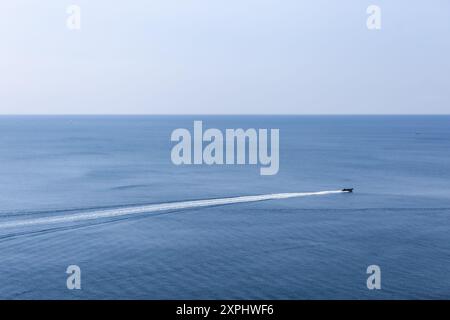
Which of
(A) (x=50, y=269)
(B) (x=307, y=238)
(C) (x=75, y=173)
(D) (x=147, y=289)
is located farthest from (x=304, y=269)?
(C) (x=75, y=173)

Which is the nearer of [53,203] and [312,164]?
[53,203]

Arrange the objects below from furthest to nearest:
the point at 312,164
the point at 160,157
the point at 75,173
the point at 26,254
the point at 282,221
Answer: the point at 160,157 → the point at 312,164 → the point at 75,173 → the point at 282,221 → the point at 26,254

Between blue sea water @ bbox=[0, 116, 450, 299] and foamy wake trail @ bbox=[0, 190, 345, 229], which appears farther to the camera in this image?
foamy wake trail @ bbox=[0, 190, 345, 229]

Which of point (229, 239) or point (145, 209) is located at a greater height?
point (145, 209)

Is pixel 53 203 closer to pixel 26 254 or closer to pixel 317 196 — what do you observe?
pixel 26 254

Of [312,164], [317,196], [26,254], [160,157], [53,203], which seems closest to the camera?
[26,254]

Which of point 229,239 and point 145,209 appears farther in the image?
point 145,209

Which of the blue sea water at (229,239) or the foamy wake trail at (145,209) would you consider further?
the foamy wake trail at (145,209)
